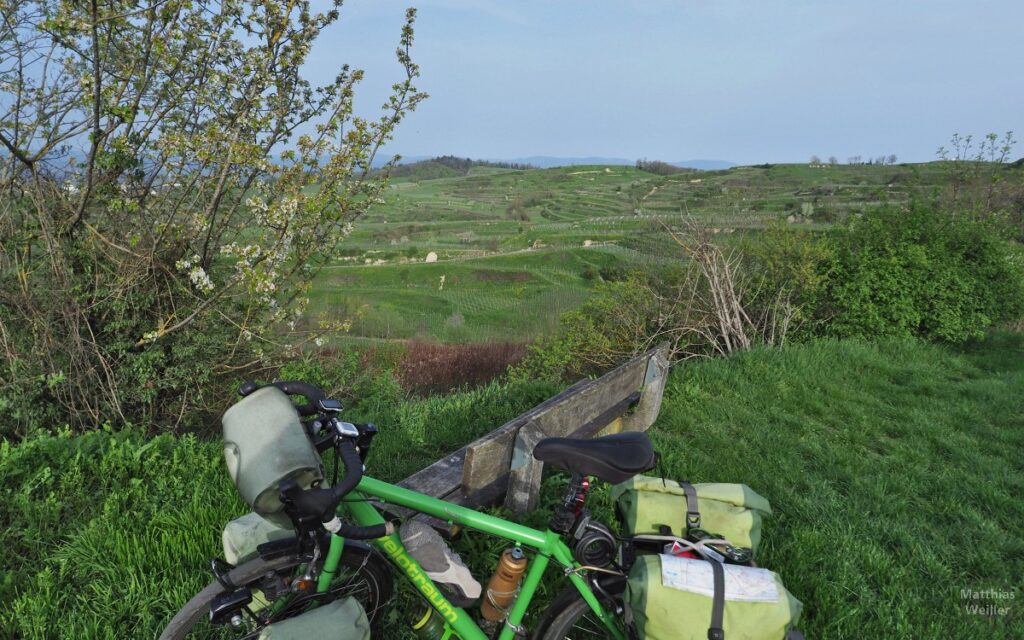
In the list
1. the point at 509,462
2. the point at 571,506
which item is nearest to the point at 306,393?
the point at 571,506

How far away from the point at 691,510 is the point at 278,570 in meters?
1.83

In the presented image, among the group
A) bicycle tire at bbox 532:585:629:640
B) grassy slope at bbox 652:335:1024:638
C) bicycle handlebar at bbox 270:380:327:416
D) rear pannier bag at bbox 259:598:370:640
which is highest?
bicycle handlebar at bbox 270:380:327:416

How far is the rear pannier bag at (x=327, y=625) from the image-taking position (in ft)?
6.88

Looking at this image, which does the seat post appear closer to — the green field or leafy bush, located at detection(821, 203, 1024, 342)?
the green field

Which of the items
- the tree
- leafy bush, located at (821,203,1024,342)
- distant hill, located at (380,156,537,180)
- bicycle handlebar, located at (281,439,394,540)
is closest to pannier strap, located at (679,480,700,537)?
bicycle handlebar, located at (281,439,394,540)

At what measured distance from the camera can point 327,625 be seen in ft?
7.11

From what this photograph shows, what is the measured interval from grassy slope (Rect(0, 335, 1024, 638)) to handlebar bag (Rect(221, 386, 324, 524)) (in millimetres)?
1317

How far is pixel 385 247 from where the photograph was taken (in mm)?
70375

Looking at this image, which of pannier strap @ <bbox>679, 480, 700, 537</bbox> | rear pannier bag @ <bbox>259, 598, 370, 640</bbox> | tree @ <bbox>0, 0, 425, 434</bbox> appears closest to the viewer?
rear pannier bag @ <bbox>259, 598, 370, 640</bbox>

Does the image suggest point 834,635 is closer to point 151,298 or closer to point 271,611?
point 271,611

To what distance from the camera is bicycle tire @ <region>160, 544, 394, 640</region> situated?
7.22 feet

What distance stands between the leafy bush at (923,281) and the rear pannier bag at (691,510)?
8245 mm

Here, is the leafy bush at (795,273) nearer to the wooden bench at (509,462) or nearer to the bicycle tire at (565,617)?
the wooden bench at (509,462)

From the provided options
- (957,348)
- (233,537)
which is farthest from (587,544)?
(957,348)
